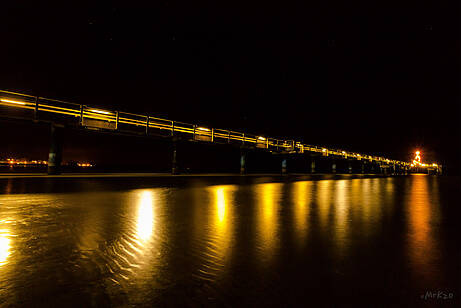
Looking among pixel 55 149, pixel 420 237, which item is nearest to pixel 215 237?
pixel 420 237

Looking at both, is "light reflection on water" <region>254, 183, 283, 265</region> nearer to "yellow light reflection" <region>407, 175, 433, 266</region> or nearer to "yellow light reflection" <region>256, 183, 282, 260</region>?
"yellow light reflection" <region>256, 183, 282, 260</region>

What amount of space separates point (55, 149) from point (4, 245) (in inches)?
575

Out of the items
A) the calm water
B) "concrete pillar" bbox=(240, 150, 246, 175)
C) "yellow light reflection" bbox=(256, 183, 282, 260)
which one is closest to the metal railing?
"concrete pillar" bbox=(240, 150, 246, 175)

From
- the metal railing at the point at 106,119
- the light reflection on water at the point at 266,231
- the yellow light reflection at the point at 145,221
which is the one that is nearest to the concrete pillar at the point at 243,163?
the metal railing at the point at 106,119

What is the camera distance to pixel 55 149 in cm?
1562

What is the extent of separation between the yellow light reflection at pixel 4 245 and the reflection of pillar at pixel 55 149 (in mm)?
13639

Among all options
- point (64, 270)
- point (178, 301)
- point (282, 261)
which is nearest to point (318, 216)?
point (282, 261)

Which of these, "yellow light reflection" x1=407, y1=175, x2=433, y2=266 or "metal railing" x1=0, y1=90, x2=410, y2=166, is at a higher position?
"metal railing" x1=0, y1=90, x2=410, y2=166

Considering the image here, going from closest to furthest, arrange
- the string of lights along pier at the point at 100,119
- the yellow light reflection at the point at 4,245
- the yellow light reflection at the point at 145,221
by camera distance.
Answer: the yellow light reflection at the point at 4,245, the yellow light reflection at the point at 145,221, the string of lights along pier at the point at 100,119

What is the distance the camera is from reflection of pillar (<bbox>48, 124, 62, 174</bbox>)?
1552 centimetres

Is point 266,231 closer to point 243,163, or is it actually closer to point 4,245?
point 4,245

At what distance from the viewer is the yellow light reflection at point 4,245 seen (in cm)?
311

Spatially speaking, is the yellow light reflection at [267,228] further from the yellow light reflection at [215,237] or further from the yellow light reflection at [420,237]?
the yellow light reflection at [420,237]

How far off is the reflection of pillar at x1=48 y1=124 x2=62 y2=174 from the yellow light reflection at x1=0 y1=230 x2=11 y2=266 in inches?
537
